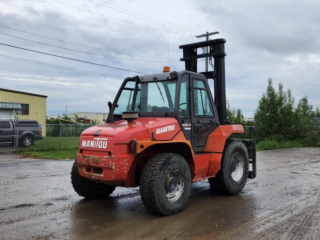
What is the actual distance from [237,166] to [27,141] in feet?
50.0

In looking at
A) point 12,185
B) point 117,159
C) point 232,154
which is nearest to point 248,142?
point 232,154

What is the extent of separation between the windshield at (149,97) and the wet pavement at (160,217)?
6.06 ft

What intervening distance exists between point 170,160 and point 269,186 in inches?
148

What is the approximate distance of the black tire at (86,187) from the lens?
6492 millimetres

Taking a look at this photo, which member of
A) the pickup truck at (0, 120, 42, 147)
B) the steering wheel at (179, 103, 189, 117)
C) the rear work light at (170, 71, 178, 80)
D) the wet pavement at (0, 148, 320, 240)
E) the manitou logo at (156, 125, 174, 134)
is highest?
the rear work light at (170, 71, 178, 80)

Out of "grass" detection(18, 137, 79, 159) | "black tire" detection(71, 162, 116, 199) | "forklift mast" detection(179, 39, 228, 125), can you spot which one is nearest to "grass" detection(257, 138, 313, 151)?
"grass" detection(18, 137, 79, 159)

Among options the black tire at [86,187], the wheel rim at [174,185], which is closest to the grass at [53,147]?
the black tire at [86,187]

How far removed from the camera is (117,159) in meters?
5.26

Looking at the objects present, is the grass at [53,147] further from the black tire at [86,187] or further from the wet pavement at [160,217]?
the black tire at [86,187]

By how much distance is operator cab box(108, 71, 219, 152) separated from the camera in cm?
623

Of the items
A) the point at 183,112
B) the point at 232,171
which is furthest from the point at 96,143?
the point at 232,171

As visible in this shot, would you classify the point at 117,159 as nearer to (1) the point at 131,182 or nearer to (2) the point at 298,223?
(1) the point at 131,182

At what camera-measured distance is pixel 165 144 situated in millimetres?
6004

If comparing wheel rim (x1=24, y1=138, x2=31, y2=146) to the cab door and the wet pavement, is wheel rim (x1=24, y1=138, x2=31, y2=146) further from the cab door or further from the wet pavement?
the cab door
